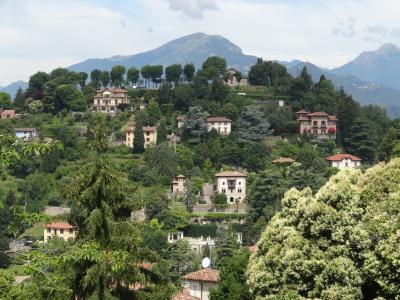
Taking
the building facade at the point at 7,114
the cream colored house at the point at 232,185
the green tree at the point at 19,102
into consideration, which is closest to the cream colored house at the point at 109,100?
the green tree at the point at 19,102

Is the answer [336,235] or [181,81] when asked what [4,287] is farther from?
[181,81]

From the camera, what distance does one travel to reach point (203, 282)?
2661 centimetres

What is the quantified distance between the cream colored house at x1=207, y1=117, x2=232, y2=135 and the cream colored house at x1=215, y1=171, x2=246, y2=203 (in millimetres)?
11396

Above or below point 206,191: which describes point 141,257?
above

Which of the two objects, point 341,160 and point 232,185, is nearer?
point 232,185

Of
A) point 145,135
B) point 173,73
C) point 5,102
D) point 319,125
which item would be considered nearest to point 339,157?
point 319,125

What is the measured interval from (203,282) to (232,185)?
1372 inches

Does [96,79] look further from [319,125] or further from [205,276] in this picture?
[205,276]

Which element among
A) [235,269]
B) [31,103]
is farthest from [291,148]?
[235,269]

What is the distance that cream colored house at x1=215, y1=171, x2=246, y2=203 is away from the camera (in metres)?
60.9

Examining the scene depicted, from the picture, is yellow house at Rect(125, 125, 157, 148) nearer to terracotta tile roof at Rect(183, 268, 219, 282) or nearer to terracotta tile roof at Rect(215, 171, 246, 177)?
terracotta tile roof at Rect(215, 171, 246, 177)

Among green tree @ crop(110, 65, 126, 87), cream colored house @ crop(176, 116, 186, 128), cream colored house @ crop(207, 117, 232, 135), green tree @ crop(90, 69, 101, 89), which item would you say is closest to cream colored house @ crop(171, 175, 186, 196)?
cream colored house @ crop(207, 117, 232, 135)

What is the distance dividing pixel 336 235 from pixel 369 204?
3.71 ft

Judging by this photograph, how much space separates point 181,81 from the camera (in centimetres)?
9294
